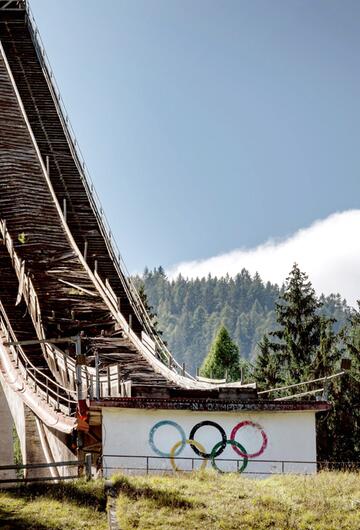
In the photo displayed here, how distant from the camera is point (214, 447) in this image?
23.8 meters

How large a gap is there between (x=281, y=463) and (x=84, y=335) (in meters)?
14.6

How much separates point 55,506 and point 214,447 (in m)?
7.33

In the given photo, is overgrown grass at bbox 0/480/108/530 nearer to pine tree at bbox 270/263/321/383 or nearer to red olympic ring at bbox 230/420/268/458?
red olympic ring at bbox 230/420/268/458

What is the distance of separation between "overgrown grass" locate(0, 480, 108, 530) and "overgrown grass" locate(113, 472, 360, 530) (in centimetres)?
46

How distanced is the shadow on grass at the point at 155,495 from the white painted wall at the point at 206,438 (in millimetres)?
3827

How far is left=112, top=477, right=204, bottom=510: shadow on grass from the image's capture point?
17.4 m

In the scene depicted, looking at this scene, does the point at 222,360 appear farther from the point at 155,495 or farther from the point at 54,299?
the point at 155,495

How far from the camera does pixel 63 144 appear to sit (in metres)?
47.1

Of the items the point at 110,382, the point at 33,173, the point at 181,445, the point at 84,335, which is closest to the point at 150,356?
the point at 84,335

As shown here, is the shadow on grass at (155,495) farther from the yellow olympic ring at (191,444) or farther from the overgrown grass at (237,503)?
the yellow olympic ring at (191,444)

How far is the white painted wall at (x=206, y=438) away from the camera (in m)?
23.3

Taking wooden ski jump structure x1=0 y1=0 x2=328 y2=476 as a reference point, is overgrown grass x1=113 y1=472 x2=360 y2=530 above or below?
below

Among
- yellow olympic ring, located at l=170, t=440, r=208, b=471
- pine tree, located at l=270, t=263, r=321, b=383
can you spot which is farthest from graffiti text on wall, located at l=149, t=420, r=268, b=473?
pine tree, located at l=270, t=263, r=321, b=383

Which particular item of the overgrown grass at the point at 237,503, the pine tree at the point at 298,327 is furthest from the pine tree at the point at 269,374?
the overgrown grass at the point at 237,503
